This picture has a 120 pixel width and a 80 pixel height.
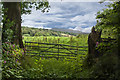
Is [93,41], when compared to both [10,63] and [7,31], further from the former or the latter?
[7,31]

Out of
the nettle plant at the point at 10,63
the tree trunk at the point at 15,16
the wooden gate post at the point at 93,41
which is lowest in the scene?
the nettle plant at the point at 10,63

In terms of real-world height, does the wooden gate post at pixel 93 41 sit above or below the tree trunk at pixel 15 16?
below

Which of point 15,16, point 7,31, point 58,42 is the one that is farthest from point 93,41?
point 58,42

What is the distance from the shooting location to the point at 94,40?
211 inches

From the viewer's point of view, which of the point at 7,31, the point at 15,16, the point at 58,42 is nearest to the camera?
the point at 7,31

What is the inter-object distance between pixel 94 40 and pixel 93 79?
1724 mm

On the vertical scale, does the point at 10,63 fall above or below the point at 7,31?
below

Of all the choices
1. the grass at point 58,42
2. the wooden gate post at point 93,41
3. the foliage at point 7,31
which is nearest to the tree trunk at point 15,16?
the foliage at point 7,31

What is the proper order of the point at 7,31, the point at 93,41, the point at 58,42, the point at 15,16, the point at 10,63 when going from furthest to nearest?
the point at 58,42, the point at 15,16, the point at 7,31, the point at 93,41, the point at 10,63

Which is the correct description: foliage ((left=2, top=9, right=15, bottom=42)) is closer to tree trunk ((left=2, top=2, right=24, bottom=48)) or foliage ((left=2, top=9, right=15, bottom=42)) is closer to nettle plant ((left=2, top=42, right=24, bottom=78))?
tree trunk ((left=2, top=2, right=24, bottom=48))

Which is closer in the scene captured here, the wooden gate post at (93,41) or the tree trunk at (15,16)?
the wooden gate post at (93,41)

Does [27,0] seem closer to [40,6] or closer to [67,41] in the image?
[40,6]

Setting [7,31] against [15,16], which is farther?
[15,16]

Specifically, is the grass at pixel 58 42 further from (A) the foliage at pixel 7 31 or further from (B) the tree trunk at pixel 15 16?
(A) the foliage at pixel 7 31
